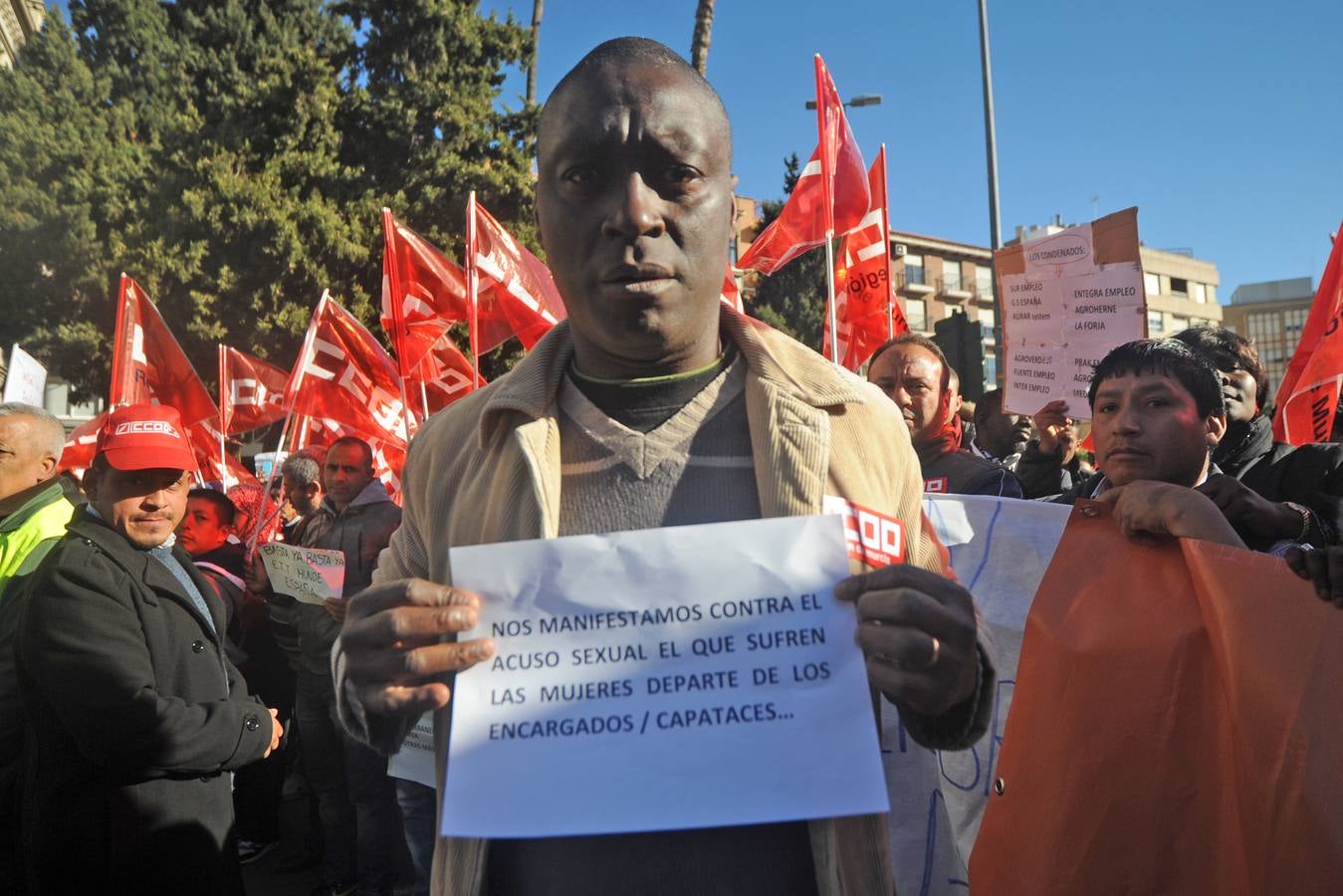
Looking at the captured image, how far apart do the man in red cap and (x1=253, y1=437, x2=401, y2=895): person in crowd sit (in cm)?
182

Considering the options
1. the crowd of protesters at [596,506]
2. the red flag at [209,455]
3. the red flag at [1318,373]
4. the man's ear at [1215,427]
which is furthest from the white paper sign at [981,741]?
the red flag at [209,455]

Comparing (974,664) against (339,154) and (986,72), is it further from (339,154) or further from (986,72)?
(339,154)

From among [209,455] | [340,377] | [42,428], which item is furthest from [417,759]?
[209,455]

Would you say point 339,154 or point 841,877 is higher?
point 339,154

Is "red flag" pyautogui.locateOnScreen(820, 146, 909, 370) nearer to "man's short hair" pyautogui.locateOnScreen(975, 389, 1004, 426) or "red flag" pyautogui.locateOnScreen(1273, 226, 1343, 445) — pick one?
"man's short hair" pyautogui.locateOnScreen(975, 389, 1004, 426)

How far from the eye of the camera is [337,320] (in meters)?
8.36

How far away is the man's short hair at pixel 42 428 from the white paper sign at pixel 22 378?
2485 millimetres

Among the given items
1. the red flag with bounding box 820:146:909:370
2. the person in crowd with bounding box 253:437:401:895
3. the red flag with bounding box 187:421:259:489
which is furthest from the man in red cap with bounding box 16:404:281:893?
the red flag with bounding box 187:421:259:489

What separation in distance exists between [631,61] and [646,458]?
590 mm

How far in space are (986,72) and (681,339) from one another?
15.2m

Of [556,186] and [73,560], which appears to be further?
[73,560]

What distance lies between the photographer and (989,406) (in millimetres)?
6613

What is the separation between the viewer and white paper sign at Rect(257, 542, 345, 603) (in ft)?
14.8

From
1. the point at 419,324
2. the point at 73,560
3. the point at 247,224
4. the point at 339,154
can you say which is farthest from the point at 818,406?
the point at 339,154
